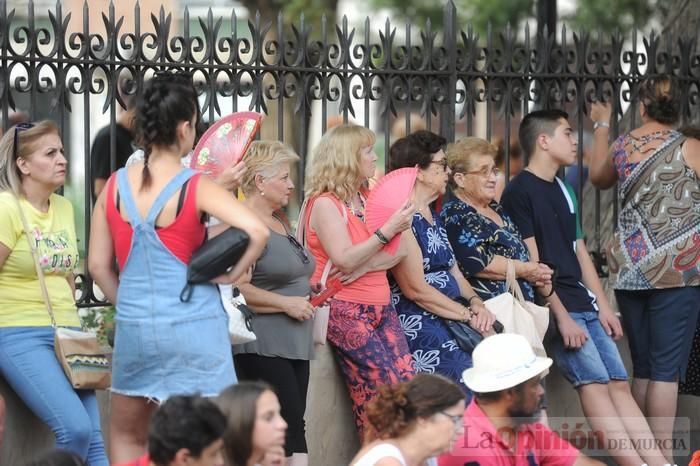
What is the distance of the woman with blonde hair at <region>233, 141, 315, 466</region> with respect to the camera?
6.78 m

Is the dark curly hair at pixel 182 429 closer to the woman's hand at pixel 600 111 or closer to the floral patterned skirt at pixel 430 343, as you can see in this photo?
the floral patterned skirt at pixel 430 343

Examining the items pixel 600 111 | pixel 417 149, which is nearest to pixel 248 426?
pixel 417 149

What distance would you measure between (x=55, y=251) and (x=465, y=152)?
94.3 inches

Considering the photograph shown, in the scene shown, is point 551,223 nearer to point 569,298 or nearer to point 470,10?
point 569,298

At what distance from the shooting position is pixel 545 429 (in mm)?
6035

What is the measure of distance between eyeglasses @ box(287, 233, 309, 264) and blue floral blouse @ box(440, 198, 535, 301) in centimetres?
112

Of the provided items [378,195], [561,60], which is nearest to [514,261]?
[378,195]

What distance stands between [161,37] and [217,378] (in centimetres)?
257

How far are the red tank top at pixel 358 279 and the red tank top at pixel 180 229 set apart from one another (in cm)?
166

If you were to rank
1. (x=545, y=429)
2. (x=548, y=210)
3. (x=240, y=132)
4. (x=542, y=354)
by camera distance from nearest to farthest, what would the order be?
(x=545, y=429)
(x=240, y=132)
(x=542, y=354)
(x=548, y=210)

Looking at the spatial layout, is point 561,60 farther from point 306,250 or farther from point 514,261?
point 306,250

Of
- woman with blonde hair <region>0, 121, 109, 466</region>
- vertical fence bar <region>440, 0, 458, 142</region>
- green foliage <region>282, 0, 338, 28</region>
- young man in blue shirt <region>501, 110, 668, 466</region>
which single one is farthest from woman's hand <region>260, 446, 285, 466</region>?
green foliage <region>282, 0, 338, 28</region>

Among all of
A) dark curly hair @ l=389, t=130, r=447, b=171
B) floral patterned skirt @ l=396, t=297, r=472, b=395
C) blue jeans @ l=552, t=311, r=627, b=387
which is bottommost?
blue jeans @ l=552, t=311, r=627, b=387

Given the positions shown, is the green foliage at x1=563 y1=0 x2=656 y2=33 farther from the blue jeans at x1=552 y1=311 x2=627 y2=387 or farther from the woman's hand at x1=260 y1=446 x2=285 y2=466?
the woman's hand at x1=260 y1=446 x2=285 y2=466
